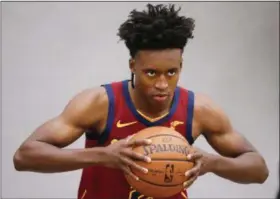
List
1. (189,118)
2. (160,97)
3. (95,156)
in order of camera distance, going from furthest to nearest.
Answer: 1. (189,118)
2. (160,97)
3. (95,156)

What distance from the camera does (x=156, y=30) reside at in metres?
2.12

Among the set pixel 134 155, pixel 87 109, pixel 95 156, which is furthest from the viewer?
pixel 87 109

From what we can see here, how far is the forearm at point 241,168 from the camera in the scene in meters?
2.10

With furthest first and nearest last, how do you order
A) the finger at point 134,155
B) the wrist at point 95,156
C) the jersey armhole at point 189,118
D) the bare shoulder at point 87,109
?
1. the jersey armhole at point 189,118
2. the bare shoulder at point 87,109
3. the wrist at point 95,156
4. the finger at point 134,155

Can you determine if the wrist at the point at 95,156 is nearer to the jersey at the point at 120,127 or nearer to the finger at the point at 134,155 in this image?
the finger at the point at 134,155

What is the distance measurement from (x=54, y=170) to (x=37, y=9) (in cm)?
170

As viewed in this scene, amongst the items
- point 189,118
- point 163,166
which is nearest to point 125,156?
point 163,166

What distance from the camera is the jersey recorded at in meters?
2.25

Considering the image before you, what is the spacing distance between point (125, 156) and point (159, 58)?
398 mm

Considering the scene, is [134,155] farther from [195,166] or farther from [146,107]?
[146,107]

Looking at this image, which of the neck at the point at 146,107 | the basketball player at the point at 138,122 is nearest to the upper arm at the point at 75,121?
the basketball player at the point at 138,122

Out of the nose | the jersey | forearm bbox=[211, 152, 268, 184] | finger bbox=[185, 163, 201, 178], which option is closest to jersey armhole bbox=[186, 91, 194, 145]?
the jersey

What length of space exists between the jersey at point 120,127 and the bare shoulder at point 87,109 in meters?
0.03

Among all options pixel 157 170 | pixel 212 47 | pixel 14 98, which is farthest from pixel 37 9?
pixel 157 170
